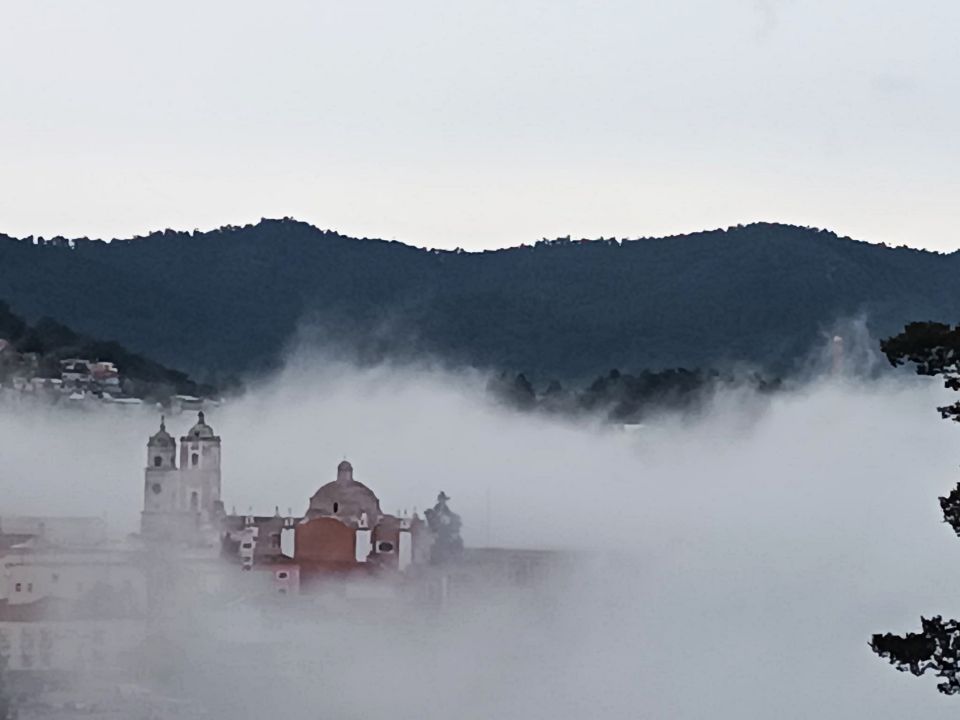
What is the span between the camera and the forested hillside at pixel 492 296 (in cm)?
11188

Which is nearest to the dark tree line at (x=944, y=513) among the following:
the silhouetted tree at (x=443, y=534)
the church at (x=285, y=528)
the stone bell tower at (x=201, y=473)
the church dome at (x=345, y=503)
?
the church at (x=285, y=528)

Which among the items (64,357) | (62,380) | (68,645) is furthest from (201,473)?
(64,357)

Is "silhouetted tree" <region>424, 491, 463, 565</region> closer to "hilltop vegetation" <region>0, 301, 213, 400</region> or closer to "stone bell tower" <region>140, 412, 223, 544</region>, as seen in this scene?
"stone bell tower" <region>140, 412, 223, 544</region>

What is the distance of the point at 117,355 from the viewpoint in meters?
96.9

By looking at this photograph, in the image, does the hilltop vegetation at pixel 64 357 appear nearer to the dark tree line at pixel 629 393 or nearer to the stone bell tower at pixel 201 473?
the dark tree line at pixel 629 393

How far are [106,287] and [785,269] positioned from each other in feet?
107

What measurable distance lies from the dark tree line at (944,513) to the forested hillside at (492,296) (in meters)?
85.7

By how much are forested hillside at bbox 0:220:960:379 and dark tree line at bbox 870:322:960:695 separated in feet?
281

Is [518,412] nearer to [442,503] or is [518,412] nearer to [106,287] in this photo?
[106,287]

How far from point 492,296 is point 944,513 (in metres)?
104

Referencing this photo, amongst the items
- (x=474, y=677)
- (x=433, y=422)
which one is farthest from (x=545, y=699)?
(x=433, y=422)

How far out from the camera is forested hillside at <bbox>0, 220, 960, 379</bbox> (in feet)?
367

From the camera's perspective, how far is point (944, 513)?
18.8m

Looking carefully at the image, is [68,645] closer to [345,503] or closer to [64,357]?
[345,503]
